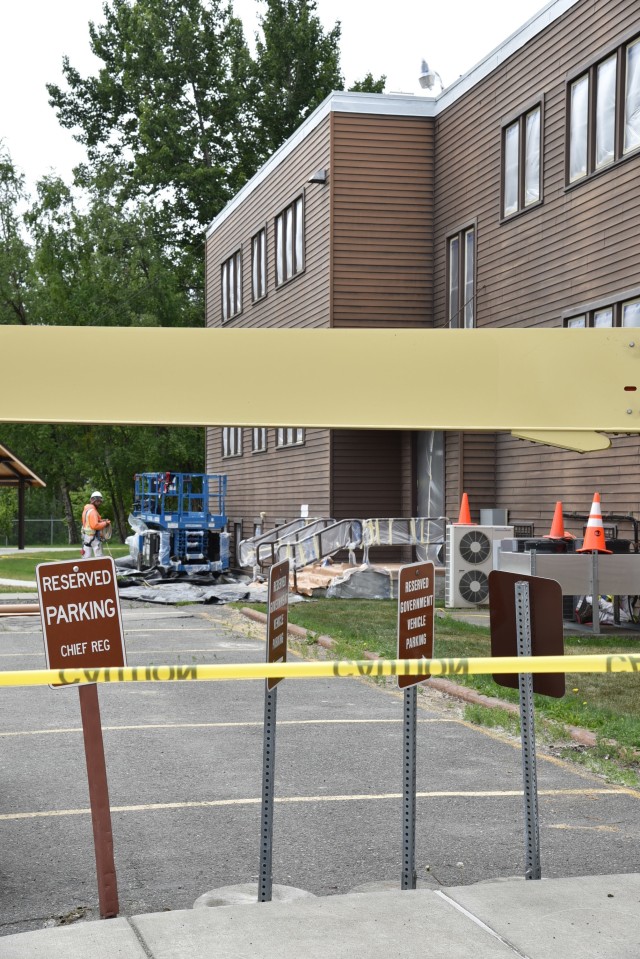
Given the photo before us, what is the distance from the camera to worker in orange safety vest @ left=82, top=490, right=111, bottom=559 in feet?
95.2

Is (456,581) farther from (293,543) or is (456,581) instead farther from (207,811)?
(207,811)

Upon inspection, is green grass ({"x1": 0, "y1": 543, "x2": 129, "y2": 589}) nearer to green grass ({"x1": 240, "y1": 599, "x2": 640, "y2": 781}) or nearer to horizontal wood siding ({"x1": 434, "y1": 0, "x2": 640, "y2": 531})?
green grass ({"x1": 240, "y1": 599, "x2": 640, "y2": 781})

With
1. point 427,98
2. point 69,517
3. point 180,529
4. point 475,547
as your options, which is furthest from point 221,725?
point 69,517

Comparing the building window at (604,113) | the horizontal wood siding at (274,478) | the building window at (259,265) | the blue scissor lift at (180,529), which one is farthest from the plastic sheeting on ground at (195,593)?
the building window at (604,113)

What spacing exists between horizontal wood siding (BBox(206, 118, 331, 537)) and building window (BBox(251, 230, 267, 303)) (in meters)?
0.23

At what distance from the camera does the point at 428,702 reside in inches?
446

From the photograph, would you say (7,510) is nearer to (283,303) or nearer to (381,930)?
(283,303)

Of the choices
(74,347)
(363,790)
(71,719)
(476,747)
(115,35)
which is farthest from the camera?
(115,35)

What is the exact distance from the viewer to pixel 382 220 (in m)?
24.8

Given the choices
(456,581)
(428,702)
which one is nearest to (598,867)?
(428,702)

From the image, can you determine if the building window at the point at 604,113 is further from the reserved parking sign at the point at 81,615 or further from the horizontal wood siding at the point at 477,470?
the reserved parking sign at the point at 81,615

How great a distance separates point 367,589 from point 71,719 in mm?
12293

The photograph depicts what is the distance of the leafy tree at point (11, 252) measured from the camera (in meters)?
50.9

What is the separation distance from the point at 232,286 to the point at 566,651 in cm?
2298
